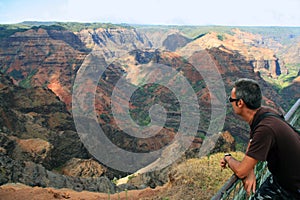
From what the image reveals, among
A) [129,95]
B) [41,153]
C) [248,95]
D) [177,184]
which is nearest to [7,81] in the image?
[41,153]

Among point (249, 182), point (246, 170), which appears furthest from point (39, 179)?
point (246, 170)

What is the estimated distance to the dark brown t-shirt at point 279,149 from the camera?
2695 mm

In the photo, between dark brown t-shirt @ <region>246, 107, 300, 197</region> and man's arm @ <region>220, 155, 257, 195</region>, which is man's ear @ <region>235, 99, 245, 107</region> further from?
man's arm @ <region>220, 155, 257, 195</region>

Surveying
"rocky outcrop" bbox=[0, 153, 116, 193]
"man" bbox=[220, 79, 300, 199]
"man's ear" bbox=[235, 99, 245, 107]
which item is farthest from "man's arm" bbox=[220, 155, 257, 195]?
"rocky outcrop" bbox=[0, 153, 116, 193]

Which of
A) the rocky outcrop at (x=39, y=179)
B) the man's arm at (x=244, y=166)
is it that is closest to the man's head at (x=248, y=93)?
the man's arm at (x=244, y=166)

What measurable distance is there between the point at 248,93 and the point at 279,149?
1.77 ft

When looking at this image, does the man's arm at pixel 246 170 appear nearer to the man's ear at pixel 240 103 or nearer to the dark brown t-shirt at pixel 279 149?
the dark brown t-shirt at pixel 279 149

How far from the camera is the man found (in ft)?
8.90

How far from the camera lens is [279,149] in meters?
2.78

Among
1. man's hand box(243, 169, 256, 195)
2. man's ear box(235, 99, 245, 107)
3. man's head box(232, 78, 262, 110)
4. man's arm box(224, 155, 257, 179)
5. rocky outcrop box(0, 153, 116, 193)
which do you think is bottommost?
rocky outcrop box(0, 153, 116, 193)

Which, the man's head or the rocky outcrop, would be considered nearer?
the man's head

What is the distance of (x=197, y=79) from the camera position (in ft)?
224

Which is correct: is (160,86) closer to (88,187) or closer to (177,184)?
(88,187)

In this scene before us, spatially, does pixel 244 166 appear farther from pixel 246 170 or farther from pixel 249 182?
pixel 249 182
